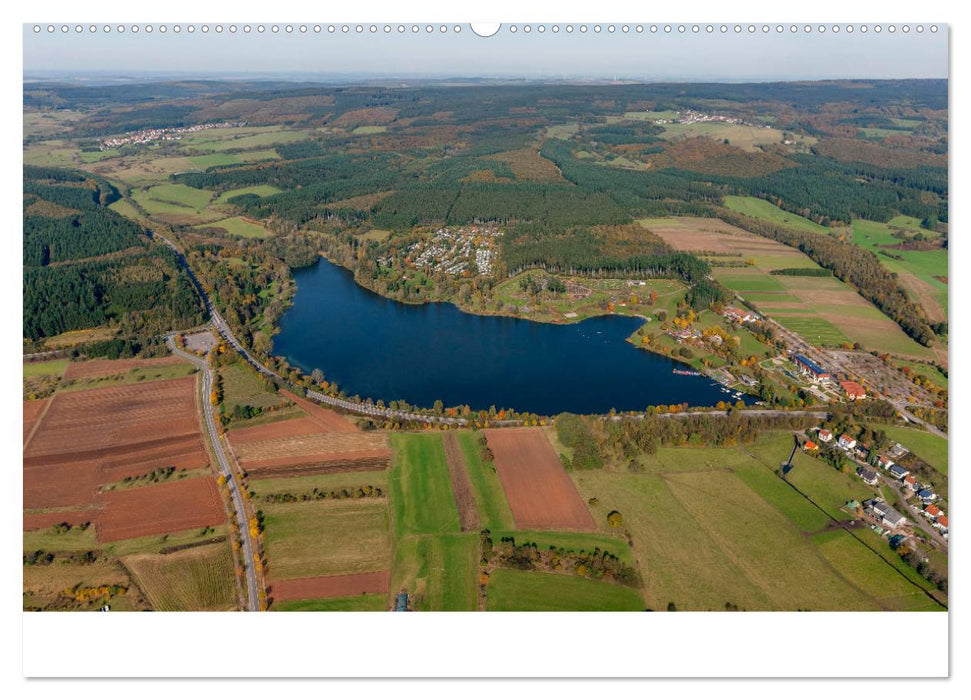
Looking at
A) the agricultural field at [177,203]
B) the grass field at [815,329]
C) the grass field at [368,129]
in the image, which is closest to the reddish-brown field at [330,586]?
the grass field at [815,329]

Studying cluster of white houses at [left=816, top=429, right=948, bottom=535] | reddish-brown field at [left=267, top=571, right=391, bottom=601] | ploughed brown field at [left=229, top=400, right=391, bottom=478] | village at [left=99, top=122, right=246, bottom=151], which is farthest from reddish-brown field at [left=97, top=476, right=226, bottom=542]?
village at [left=99, top=122, right=246, bottom=151]

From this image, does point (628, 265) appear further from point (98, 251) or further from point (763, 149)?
point (98, 251)

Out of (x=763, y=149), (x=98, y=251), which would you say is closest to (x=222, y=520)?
(x=98, y=251)

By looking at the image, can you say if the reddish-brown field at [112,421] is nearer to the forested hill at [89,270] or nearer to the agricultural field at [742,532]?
the forested hill at [89,270]

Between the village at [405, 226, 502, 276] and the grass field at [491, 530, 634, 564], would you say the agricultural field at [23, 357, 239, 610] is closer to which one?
the grass field at [491, 530, 634, 564]

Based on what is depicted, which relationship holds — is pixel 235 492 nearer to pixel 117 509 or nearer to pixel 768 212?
pixel 117 509
